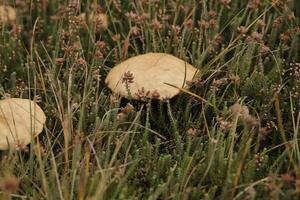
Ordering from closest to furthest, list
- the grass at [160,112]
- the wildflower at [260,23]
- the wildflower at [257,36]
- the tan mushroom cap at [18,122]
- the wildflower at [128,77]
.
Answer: the grass at [160,112]
the tan mushroom cap at [18,122]
the wildflower at [128,77]
the wildflower at [257,36]
the wildflower at [260,23]

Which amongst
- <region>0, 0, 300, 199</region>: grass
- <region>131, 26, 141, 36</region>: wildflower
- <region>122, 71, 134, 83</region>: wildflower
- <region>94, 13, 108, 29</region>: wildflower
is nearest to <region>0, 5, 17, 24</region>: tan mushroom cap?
<region>0, 0, 300, 199</region>: grass

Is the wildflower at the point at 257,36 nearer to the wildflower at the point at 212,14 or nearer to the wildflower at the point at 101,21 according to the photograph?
the wildflower at the point at 212,14

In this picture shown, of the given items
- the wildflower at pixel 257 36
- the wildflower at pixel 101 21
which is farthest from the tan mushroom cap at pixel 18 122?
the wildflower at pixel 257 36

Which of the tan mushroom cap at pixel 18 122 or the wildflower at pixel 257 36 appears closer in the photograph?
the tan mushroom cap at pixel 18 122

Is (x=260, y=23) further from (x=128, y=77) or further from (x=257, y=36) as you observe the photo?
(x=128, y=77)

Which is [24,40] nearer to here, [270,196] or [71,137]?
[71,137]

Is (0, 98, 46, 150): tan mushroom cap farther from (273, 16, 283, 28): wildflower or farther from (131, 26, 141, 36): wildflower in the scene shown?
(273, 16, 283, 28): wildflower
